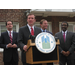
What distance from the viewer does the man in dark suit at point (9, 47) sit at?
4727 millimetres

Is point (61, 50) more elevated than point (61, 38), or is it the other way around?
point (61, 38)

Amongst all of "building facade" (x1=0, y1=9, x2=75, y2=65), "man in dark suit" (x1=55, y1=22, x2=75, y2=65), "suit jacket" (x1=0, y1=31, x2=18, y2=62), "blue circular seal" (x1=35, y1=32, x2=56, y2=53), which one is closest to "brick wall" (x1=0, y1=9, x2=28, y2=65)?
"building facade" (x1=0, y1=9, x2=75, y2=65)

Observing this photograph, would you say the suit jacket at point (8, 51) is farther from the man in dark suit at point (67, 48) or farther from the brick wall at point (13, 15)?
the brick wall at point (13, 15)

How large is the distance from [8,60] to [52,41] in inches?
79.6

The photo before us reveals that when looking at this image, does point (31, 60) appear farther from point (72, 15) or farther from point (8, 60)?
point (72, 15)

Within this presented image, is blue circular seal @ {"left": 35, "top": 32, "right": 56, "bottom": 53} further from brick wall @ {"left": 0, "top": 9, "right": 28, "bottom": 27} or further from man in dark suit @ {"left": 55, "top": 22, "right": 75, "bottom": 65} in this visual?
brick wall @ {"left": 0, "top": 9, "right": 28, "bottom": 27}

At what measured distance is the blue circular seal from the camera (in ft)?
9.83

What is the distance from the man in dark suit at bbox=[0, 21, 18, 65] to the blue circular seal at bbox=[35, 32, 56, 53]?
168cm

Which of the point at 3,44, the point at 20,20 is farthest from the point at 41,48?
the point at 20,20

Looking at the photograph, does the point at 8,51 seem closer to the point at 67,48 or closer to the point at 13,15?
the point at 67,48

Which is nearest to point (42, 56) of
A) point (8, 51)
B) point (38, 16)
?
point (8, 51)

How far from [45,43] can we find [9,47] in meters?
1.91

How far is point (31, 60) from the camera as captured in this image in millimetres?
3008

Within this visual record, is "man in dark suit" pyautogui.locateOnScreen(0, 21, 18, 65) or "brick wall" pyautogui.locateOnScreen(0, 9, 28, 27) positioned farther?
"brick wall" pyautogui.locateOnScreen(0, 9, 28, 27)
